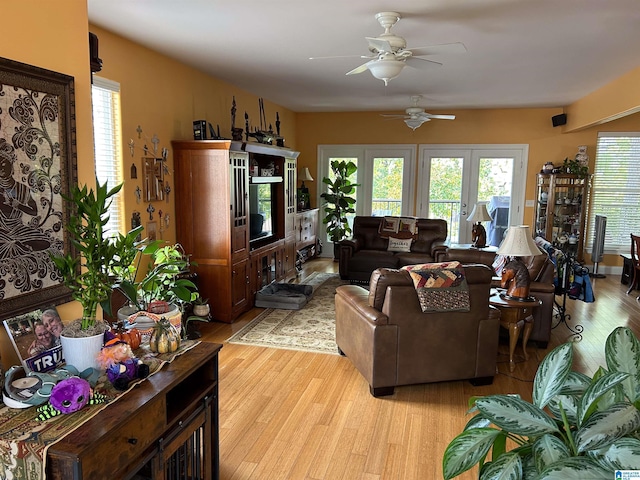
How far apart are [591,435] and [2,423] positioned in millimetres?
1669

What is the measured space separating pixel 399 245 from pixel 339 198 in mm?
1835

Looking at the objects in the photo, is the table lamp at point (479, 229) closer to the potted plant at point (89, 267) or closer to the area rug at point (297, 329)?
the area rug at point (297, 329)

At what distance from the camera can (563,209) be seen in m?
7.75

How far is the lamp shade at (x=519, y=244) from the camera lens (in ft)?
12.7

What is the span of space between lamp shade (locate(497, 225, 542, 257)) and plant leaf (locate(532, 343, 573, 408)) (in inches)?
110

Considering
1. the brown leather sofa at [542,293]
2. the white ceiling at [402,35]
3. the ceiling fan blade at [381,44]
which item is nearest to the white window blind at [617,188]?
the white ceiling at [402,35]

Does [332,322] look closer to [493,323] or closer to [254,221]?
[254,221]

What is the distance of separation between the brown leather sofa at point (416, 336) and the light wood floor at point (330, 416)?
0.18 meters

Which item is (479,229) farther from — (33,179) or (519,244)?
(33,179)

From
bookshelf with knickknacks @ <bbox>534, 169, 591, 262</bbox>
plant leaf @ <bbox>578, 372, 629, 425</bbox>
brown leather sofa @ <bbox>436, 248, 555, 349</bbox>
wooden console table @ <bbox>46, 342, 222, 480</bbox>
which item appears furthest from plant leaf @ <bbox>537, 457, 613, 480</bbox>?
bookshelf with knickknacks @ <bbox>534, 169, 591, 262</bbox>

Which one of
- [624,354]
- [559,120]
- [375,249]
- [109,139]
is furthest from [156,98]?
[559,120]

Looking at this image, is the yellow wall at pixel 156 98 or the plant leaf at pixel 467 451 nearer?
the plant leaf at pixel 467 451

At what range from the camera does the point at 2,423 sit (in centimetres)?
151

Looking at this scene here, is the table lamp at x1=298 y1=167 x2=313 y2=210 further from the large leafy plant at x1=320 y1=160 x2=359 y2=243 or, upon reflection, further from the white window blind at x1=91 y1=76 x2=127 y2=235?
the white window blind at x1=91 y1=76 x2=127 y2=235
